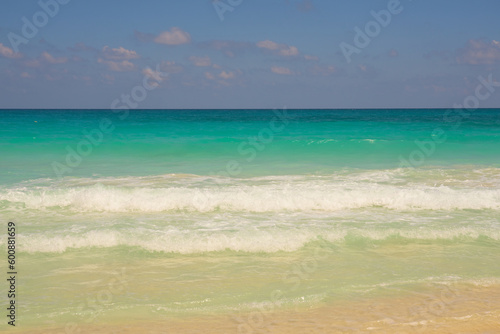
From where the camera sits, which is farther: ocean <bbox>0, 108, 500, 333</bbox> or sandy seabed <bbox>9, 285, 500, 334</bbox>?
ocean <bbox>0, 108, 500, 333</bbox>

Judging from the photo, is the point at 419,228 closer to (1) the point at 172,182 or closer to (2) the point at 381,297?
(2) the point at 381,297

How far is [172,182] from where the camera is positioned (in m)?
13.3

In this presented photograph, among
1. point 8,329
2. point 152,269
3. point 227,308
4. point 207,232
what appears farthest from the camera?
point 207,232

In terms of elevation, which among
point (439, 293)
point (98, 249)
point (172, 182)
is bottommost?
point (439, 293)

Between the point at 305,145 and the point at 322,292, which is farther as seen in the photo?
the point at 305,145

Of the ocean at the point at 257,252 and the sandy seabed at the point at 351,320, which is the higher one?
the ocean at the point at 257,252

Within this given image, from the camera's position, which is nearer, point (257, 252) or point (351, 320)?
point (351, 320)

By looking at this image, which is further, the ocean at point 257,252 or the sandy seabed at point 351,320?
the ocean at point 257,252

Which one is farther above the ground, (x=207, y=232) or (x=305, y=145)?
(x=305, y=145)

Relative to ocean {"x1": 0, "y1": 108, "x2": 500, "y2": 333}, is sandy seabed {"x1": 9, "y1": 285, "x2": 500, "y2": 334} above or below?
below

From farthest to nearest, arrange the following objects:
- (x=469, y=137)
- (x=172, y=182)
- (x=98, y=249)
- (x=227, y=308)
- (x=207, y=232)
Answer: (x=469, y=137)
(x=172, y=182)
(x=207, y=232)
(x=98, y=249)
(x=227, y=308)

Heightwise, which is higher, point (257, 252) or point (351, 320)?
point (257, 252)

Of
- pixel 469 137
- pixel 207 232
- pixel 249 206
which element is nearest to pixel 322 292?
pixel 207 232

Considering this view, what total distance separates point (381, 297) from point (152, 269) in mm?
3126
